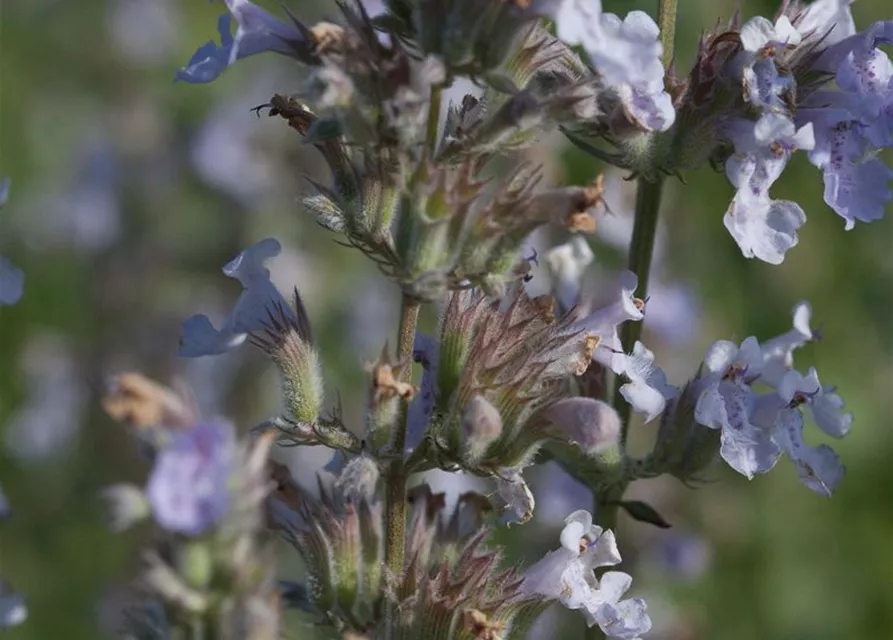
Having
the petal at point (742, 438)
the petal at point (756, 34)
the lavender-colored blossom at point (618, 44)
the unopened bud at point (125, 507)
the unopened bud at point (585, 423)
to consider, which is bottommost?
the petal at point (742, 438)

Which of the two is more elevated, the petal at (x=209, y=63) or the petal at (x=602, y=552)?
the petal at (x=209, y=63)

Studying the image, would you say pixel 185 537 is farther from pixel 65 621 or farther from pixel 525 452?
pixel 65 621

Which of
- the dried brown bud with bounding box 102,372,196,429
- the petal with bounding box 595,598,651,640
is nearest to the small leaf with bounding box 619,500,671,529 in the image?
the petal with bounding box 595,598,651,640

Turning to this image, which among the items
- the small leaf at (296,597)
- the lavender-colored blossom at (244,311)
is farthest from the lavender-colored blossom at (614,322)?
the small leaf at (296,597)

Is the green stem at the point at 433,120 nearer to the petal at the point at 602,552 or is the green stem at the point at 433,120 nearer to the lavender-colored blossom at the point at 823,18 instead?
the petal at the point at 602,552

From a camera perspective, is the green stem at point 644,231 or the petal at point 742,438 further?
the green stem at point 644,231

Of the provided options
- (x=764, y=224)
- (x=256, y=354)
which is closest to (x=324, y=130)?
(x=764, y=224)

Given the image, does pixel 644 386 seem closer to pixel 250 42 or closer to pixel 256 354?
pixel 250 42
